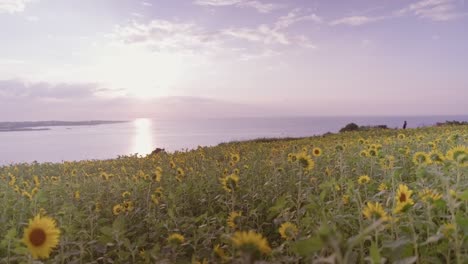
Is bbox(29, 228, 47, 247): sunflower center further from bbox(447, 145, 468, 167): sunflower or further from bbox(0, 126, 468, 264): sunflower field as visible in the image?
bbox(447, 145, 468, 167): sunflower

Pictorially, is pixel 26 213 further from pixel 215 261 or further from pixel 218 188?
pixel 215 261

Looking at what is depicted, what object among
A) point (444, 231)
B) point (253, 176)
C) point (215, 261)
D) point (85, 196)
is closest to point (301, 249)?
point (215, 261)

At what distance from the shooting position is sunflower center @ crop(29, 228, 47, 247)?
179 centimetres

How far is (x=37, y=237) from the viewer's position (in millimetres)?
1804

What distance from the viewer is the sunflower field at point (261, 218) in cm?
180

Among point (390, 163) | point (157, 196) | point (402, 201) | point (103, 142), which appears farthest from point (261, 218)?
point (103, 142)

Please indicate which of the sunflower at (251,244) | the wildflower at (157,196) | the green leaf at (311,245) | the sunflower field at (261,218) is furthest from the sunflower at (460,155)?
the wildflower at (157,196)

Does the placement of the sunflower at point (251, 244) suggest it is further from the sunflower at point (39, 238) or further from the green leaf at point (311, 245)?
the sunflower at point (39, 238)

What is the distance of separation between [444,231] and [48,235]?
194 cm

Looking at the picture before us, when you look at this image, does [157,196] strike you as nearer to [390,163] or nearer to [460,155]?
[390,163]

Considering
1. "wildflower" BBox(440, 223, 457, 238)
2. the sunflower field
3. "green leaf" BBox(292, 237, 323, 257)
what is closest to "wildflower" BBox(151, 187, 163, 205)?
the sunflower field

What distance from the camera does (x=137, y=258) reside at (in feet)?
9.27

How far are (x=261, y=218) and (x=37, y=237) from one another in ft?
7.43

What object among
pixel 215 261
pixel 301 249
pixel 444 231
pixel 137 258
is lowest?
pixel 137 258
